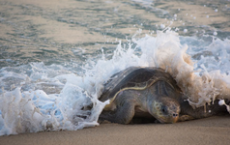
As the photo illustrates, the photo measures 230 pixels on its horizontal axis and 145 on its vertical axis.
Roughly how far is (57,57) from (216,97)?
432 centimetres

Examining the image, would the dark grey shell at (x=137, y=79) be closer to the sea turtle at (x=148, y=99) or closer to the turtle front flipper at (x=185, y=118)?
the sea turtle at (x=148, y=99)

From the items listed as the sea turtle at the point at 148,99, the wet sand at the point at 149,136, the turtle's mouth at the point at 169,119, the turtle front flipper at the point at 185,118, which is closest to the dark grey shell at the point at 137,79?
the sea turtle at the point at 148,99

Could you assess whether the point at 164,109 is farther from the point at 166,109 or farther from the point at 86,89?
the point at 86,89

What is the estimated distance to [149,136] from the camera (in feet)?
6.61

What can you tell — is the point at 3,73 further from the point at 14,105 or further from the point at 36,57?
the point at 14,105

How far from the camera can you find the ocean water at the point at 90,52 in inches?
107

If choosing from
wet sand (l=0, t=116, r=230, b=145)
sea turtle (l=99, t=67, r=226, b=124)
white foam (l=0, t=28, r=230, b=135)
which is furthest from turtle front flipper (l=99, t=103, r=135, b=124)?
wet sand (l=0, t=116, r=230, b=145)

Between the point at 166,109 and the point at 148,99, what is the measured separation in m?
0.36

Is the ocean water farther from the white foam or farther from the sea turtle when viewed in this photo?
the sea turtle

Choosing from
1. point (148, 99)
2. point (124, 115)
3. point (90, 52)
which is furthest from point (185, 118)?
point (90, 52)

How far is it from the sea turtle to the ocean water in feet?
0.43

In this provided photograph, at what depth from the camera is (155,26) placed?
27.7 ft

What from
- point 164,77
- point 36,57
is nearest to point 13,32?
point 36,57

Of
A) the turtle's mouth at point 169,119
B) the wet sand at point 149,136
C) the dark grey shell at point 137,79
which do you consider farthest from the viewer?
the dark grey shell at point 137,79
